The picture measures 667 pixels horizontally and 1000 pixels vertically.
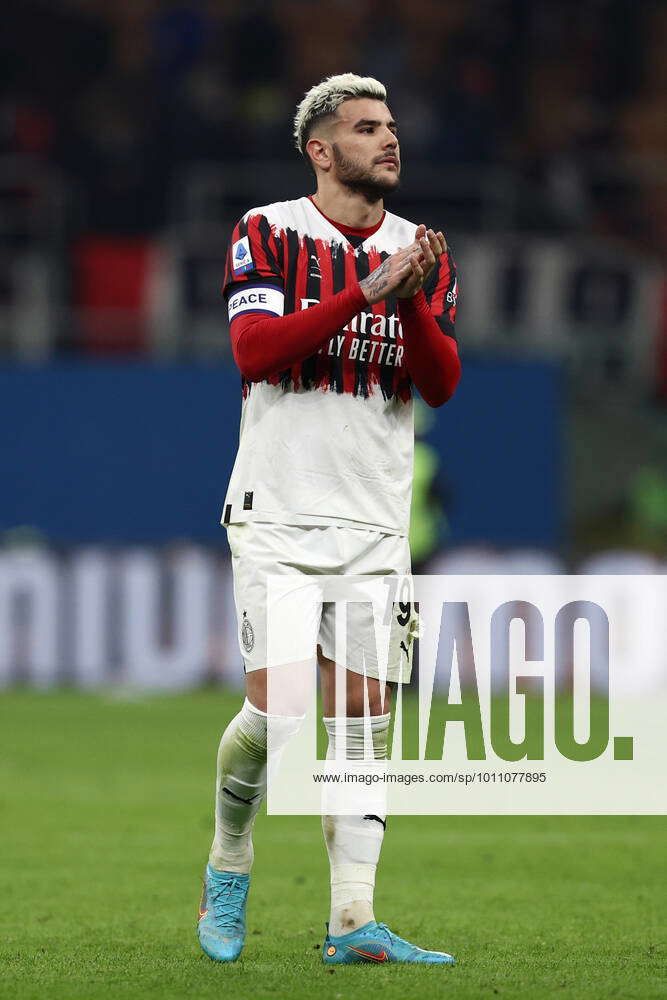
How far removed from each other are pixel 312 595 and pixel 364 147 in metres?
1.22

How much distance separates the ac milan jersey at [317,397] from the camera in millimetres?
4809

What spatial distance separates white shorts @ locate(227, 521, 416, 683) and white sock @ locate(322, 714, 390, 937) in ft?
0.58

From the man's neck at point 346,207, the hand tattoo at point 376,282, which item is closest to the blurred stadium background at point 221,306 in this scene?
the man's neck at point 346,207

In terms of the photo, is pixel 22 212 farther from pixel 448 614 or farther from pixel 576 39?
pixel 576 39

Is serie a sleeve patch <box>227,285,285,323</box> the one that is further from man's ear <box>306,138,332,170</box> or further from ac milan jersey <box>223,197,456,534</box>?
man's ear <box>306,138,332,170</box>

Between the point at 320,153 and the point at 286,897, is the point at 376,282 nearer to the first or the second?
the point at 320,153

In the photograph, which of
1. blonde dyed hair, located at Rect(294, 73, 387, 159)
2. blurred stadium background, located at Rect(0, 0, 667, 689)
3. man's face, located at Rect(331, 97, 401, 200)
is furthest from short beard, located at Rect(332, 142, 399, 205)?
blurred stadium background, located at Rect(0, 0, 667, 689)

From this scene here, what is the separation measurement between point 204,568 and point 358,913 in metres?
8.78

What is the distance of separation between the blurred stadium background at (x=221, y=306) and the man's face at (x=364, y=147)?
27.6 feet

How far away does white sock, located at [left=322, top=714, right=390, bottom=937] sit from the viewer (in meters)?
4.76

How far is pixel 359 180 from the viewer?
192 inches

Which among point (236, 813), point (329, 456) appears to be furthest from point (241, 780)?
point (329, 456)

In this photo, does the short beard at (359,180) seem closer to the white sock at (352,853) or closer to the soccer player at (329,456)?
the soccer player at (329,456)

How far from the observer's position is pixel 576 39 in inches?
759
